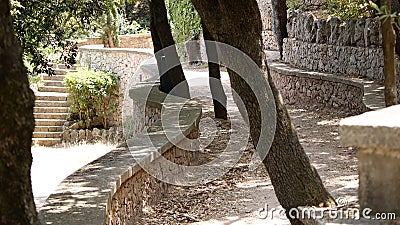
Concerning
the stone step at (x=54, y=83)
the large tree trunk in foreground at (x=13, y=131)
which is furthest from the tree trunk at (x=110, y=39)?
the large tree trunk in foreground at (x=13, y=131)

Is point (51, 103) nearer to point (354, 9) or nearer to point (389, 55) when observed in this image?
point (354, 9)

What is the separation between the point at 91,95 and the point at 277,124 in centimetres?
1634

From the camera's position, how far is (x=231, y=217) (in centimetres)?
634

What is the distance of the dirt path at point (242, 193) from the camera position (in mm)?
6379

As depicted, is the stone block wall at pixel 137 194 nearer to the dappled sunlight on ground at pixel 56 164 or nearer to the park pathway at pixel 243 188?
the park pathway at pixel 243 188

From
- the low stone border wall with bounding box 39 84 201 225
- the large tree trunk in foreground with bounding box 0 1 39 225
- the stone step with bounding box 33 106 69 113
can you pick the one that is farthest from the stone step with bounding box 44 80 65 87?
the large tree trunk in foreground with bounding box 0 1 39 225

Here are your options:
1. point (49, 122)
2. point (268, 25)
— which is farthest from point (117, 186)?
point (268, 25)

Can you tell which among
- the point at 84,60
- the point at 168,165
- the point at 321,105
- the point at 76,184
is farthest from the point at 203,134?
the point at 84,60

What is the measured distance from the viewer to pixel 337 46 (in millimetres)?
13492

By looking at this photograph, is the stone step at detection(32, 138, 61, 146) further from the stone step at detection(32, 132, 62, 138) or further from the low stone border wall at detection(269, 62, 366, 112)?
the low stone border wall at detection(269, 62, 366, 112)

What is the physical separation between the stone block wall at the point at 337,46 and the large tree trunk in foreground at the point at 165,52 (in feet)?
12.0

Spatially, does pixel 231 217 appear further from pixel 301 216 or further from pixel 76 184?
pixel 301 216

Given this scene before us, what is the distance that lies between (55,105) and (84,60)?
3.34 meters

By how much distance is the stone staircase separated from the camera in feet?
66.9
